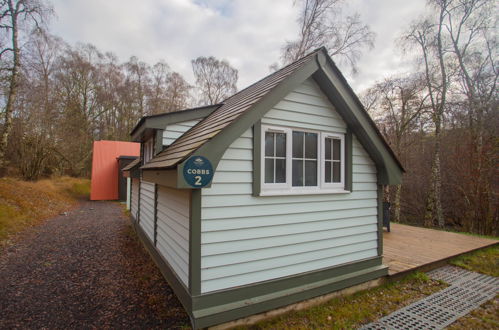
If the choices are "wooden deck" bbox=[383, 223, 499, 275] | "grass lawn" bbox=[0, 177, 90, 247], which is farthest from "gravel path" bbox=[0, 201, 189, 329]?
"wooden deck" bbox=[383, 223, 499, 275]

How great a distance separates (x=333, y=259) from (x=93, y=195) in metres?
Answer: 17.9

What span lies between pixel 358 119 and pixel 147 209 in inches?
211

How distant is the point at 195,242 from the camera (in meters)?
2.70

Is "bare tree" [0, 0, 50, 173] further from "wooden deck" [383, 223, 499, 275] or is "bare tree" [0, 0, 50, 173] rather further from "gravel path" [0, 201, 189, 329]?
"wooden deck" [383, 223, 499, 275]

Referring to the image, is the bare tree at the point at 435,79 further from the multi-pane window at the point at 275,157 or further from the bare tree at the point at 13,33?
the bare tree at the point at 13,33

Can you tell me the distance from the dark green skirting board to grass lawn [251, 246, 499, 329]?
0.19 m

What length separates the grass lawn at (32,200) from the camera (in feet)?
26.7

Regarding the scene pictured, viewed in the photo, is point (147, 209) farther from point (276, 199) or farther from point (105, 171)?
point (105, 171)

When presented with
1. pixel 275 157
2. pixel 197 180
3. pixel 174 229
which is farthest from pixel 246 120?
pixel 174 229

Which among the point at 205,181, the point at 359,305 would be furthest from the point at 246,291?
the point at 359,305

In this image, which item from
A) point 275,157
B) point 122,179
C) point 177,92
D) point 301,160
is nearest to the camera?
point 275,157

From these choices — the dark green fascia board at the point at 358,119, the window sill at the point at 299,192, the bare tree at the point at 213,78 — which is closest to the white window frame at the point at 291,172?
the window sill at the point at 299,192

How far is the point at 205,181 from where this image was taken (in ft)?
8.32

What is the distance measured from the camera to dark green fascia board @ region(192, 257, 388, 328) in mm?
2717
